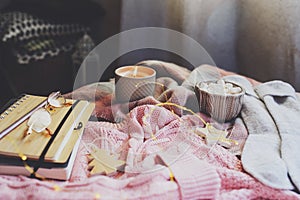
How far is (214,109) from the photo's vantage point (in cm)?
71

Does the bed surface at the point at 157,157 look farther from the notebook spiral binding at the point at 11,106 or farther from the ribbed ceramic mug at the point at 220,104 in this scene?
the notebook spiral binding at the point at 11,106

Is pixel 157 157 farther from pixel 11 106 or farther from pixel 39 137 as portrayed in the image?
pixel 11 106

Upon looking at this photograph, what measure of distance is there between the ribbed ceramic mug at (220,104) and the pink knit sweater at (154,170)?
43 millimetres

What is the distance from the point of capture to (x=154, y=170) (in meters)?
0.51

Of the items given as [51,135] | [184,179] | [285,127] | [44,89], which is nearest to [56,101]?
[51,135]

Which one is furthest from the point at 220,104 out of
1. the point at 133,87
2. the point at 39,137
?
the point at 39,137

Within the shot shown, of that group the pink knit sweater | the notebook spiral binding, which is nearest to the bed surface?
the pink knit sweater

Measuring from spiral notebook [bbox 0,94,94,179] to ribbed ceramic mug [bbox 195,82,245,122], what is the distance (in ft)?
0.79

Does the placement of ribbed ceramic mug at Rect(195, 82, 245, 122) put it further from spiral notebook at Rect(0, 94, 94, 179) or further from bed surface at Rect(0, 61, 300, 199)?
spiral notebook at Rect(0, 94, 94, 179)

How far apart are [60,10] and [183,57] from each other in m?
0.63

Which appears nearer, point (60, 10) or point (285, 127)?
point (285, 127)

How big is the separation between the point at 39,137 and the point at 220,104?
0.37 m

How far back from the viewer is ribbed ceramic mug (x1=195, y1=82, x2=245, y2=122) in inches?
27.4

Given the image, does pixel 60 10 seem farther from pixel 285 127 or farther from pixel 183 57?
pixel 285 127
